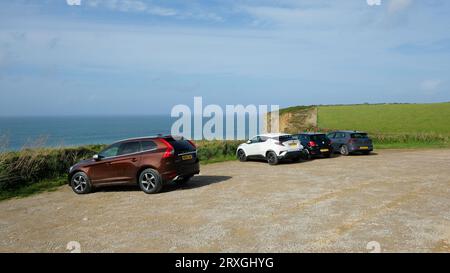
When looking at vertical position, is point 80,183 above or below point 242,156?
below

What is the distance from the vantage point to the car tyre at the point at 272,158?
1797 cm

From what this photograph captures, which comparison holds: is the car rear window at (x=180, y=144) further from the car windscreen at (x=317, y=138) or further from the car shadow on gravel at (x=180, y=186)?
the car windscreen at (x=317, y=138)

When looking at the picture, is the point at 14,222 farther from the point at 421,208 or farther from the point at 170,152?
the point at 421,208

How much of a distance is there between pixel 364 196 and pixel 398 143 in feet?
74.5

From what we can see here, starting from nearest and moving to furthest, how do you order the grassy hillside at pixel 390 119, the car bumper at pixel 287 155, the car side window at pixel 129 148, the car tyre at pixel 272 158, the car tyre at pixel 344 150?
the car side window at pixel 129 148, the car bumper at pixel 287 155, the car tyre at pixel 272 158, the car tyre at pixel 344 150, the grassy hillside at pixel 390 119

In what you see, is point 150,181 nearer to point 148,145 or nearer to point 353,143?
point 148,145

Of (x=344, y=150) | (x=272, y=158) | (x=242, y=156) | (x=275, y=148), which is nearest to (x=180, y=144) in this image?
(x=275, y=148)

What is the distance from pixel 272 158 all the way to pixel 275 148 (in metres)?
0.51

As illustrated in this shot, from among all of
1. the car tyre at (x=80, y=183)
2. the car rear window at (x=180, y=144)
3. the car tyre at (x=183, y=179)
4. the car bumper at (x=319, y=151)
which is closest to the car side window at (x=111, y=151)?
the car tyre at (x=80, y=183)

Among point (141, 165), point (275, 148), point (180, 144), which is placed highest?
point (180, 144)

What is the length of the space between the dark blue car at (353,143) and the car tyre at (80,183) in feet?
48.5

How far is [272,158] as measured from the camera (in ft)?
59.6
